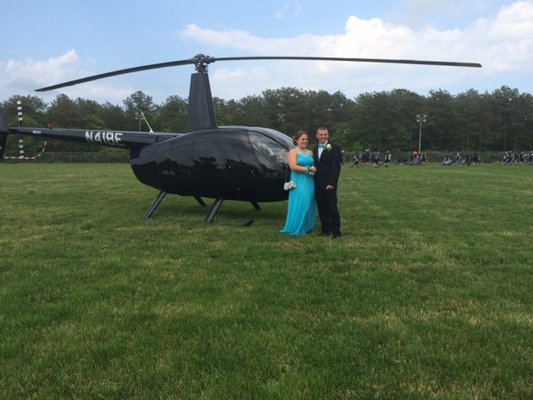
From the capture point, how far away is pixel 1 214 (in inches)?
423

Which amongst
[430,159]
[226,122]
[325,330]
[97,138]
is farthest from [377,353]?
[226,122]

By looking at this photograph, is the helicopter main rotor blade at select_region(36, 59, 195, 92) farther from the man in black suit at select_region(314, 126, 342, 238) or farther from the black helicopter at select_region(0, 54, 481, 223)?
the man in black suit at select_region(314, 126, 342, 238)

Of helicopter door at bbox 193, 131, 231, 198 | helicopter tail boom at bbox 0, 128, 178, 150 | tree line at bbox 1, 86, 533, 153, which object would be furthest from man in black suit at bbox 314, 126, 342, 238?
tree line at bbox 1, 86, 533, 153

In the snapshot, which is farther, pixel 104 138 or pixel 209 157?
pixel 104 138

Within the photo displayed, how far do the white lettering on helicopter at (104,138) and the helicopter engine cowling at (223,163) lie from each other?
1.22 meters

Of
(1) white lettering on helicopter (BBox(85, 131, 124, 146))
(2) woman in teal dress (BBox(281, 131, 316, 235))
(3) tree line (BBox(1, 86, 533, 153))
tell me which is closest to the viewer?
(2) woman in teal dress (BBox(281, 131, 316, 235))

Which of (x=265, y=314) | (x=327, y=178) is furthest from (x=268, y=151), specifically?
(x=265, y=314)

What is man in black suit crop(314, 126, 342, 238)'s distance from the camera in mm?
7617

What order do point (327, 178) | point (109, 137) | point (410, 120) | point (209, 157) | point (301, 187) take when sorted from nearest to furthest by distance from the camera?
point (327, 178), point (301, 187), point (209, 157), point (109, 137), point (410, 120)

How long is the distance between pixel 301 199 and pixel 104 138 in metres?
5.59

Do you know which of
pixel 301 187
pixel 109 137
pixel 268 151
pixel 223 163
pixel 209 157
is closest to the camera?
pixel 301 187

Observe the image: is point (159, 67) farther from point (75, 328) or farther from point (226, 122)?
point (226, 122)

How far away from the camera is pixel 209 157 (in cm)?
920

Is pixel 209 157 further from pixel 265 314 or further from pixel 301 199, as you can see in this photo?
pixel 265 314
